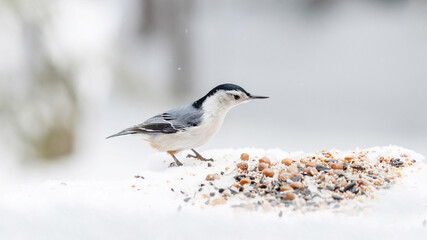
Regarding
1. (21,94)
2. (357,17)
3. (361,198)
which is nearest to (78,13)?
(21,94)

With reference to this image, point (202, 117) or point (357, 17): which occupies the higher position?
point (357, 17)

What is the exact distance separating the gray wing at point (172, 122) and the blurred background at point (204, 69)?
25.2 inches

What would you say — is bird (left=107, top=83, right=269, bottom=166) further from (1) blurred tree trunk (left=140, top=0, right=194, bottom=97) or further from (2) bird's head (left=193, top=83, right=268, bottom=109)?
(1) blurred tree trunk (left=140, top=0, right=194, bottom=97)

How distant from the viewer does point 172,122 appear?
1475 millimetres

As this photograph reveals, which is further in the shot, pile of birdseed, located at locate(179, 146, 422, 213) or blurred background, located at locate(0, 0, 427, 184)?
blurred background, located at locate(0, 0, 427, 184)

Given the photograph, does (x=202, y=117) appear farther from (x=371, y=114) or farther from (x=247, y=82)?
(x=371, y=114)

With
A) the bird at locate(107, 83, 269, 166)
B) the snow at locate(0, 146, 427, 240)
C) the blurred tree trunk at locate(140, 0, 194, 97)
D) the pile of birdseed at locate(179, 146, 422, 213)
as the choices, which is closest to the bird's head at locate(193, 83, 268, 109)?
the bird at locate(107, 83, 269, 166)

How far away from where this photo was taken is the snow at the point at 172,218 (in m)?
1.01

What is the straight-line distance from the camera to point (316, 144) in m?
2.09

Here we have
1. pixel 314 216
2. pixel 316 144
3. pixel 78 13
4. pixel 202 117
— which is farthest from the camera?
pixel 78 13

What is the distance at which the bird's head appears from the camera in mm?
1426

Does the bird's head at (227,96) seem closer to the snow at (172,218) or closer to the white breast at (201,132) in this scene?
the white breast at (201,132)

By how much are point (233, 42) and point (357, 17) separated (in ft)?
2.52

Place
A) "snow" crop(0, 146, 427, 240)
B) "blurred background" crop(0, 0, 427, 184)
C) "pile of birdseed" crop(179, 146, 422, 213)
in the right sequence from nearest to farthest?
"snow" crop(0, 146, 427, 240)
"pile of birdseed" crop(179, 146, 422, 213)
"blurred background" crop(0, 0, 427, 184)
